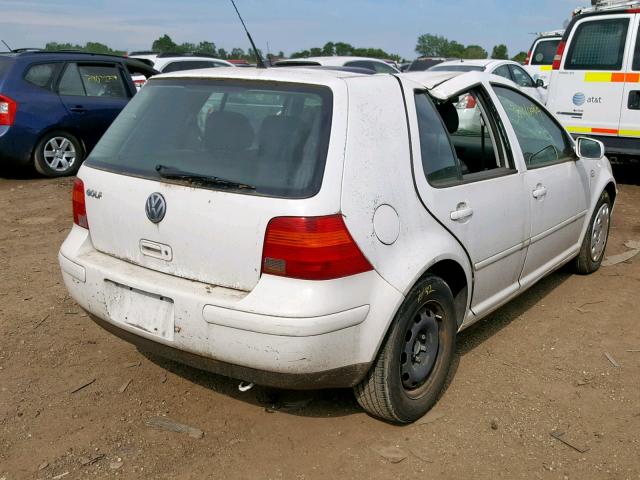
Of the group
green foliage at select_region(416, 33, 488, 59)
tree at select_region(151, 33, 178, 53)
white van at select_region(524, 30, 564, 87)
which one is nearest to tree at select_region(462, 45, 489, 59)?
green foliage at select_region(416, 33, 488, 59)

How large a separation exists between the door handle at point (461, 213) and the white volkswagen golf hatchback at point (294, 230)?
0.04 feet

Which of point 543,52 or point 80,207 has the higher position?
point 543,52

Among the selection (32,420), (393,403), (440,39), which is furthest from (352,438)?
(440,39)

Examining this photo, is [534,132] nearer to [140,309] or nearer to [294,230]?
[294,230]

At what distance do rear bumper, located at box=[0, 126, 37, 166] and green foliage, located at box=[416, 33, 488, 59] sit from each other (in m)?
64.3

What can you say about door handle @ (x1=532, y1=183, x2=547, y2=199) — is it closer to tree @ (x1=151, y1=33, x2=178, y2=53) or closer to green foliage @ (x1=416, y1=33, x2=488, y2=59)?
tree @ (x1=151, y1=33, x2=178, y2=53)

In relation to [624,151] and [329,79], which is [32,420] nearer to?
[329,79]

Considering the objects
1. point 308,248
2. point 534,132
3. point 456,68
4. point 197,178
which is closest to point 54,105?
point 534,132

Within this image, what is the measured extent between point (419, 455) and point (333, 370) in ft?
1.98

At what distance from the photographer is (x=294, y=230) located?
103 inches

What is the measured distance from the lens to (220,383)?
3555mm

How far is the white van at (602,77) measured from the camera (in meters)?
8.13

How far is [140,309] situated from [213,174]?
26.4 inches

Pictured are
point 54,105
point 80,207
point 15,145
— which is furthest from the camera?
point 54,105
